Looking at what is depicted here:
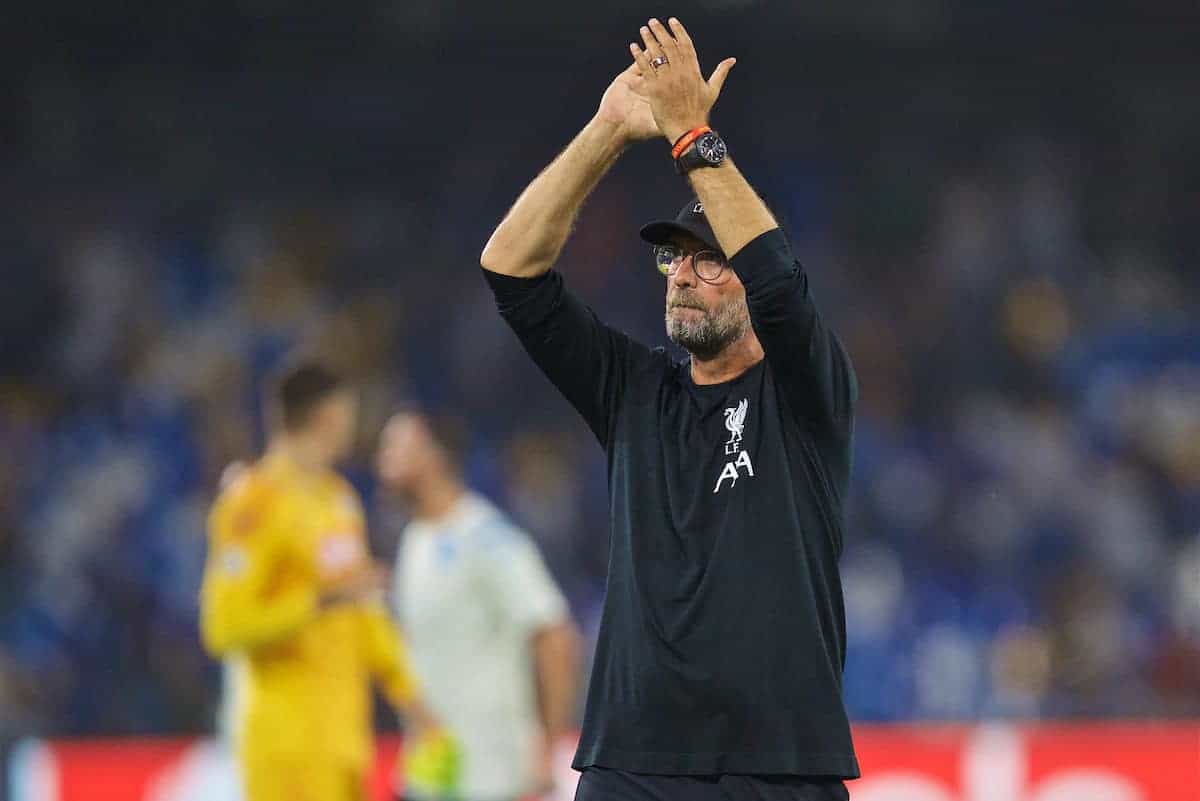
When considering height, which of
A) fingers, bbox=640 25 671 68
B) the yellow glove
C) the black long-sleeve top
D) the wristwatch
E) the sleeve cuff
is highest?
fingers, bbox=640 25 671 68

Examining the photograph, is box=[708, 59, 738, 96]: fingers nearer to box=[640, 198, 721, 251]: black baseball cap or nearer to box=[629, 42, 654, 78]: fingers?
box=[629, 42, 654, 78]: fingers

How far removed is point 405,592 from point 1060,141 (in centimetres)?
1070

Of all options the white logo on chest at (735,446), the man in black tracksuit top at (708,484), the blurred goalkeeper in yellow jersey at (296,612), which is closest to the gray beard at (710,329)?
the man in black tracksuit top at (708,484)

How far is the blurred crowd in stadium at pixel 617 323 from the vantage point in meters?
12.8

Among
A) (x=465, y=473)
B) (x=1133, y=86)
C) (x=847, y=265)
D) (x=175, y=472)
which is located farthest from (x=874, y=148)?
(x=175, y=472)

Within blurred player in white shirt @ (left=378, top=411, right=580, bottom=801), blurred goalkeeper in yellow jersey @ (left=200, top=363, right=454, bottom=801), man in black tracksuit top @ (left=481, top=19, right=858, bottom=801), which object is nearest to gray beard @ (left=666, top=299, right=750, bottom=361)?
man in black tracksuit top @ (left=481, top=19, right=858, bottom=801)

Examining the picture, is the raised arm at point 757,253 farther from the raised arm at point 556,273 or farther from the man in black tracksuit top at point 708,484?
the raised arm at point 556,273

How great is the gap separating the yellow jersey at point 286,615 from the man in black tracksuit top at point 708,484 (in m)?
2.89

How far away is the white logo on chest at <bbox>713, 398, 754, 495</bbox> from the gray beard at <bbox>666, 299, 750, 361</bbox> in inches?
5.3

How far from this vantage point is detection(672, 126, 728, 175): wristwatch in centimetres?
376

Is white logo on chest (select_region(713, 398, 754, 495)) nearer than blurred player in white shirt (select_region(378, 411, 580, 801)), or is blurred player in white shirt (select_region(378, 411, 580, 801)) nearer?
white logo on chest (select_region(713, 398, 754, 495))

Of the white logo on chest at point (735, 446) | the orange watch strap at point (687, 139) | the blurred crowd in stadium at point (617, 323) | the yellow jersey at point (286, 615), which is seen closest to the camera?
the orange watch strap at point (687, 139)

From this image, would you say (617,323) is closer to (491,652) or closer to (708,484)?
(491,652)

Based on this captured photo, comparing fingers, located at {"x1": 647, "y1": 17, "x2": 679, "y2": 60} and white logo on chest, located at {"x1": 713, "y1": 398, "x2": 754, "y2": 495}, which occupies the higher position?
fingers, located at {"x1": 647, "y1": 17, "x2": 679, "y2": 60}
